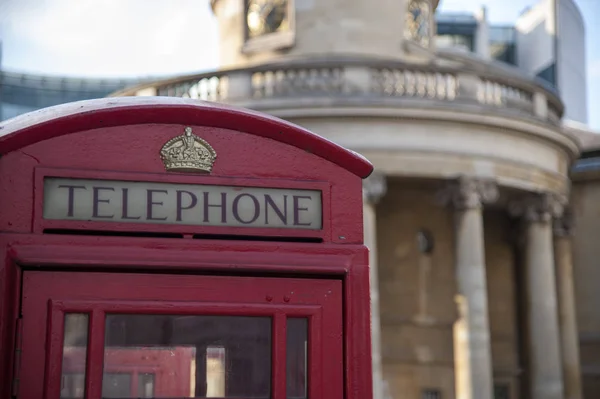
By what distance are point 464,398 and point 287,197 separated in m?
18.8

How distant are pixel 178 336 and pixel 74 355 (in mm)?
498

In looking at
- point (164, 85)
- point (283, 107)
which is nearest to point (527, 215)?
point (283, 107)

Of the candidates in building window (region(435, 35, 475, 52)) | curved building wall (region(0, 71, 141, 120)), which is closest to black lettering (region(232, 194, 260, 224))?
curved building wall (region(0, 71, 141, 120))

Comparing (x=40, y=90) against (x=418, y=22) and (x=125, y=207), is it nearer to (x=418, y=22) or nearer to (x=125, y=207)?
(x=418, y=22)

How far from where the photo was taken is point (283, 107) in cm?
2328

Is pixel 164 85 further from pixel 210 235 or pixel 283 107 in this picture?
pixel 210 235

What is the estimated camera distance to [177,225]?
539cm

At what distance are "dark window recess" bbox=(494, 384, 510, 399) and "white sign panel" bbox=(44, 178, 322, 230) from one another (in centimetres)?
2304

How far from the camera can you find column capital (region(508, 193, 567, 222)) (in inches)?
1019

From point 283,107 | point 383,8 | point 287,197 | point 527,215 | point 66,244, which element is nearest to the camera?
point 66,244

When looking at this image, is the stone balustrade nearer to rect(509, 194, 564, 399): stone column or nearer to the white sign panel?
rect(509, 194, 564, 399): stone column

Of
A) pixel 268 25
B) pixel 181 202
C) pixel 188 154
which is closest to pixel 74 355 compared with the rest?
pixel 181 202

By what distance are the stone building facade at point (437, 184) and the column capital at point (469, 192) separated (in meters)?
0.03

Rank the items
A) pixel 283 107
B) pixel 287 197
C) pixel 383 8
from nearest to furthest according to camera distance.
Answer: pixel 287 197 → pixel 283 107 → pixel 383 8
